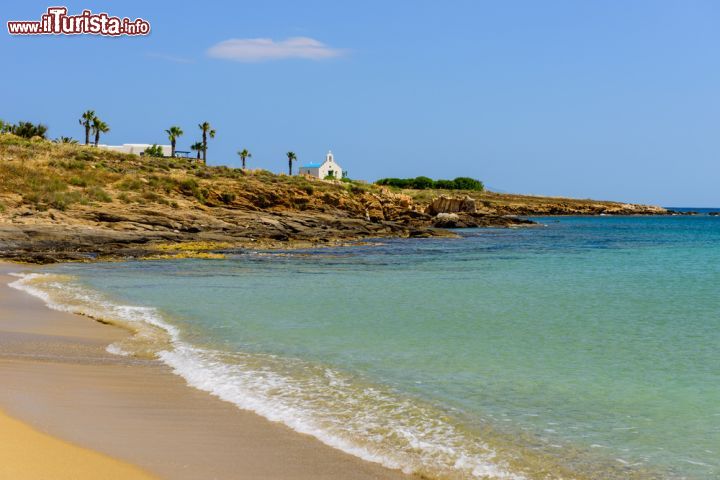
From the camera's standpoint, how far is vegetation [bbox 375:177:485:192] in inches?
5655

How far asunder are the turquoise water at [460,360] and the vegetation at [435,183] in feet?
399

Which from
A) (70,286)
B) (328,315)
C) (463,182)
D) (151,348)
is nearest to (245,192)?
(70,286)

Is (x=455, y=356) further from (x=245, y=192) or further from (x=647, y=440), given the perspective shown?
(x=245, y=192)

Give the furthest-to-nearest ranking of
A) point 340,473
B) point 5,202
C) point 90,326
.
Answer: point 5,202, point 90,326, point 340,473

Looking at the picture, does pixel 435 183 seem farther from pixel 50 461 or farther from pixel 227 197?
pixel 50 461

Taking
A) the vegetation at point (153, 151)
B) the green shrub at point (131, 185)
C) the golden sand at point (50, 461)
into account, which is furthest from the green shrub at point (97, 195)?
the vegetation at point (153, 151)

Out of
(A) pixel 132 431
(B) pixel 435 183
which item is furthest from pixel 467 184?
(A) pixel 132 431

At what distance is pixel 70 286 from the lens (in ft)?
61.7

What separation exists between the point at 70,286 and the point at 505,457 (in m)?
15.9

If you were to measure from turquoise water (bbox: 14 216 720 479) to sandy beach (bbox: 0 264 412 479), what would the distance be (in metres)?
0.43

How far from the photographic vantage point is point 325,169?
122938 mm

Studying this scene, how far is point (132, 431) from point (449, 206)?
260 feet

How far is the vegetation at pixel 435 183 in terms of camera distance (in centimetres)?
14362

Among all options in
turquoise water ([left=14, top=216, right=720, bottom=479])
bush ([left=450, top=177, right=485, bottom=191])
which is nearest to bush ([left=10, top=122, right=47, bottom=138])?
turquoise water ([left=14, top=216, right=720, bottom=479])
